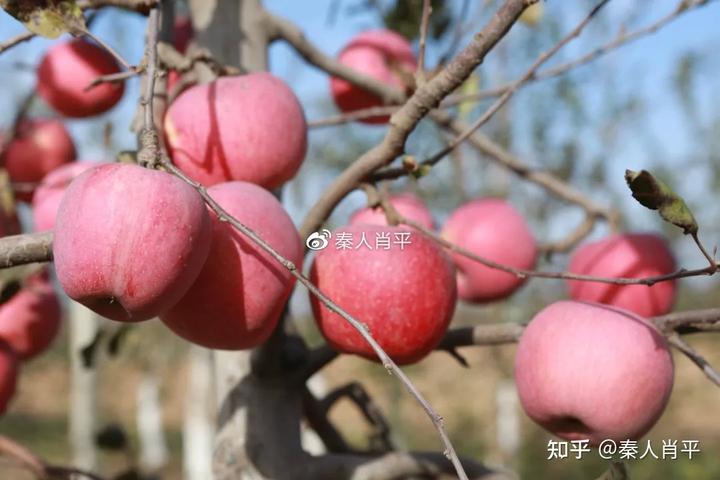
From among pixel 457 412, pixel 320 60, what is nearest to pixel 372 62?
pixel 320 60

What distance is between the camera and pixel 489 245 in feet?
3.81

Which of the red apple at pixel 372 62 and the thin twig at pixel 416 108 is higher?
the red apple at pixel 372 62

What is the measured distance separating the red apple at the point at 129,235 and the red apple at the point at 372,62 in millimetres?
665

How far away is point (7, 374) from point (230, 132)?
0.43m

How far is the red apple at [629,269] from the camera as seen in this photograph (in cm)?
91

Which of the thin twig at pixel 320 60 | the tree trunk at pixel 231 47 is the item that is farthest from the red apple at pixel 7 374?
the thin twig at pixel 320 60

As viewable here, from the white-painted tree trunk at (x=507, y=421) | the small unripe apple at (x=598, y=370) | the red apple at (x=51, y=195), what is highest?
the red apple at (x=51, y=195)

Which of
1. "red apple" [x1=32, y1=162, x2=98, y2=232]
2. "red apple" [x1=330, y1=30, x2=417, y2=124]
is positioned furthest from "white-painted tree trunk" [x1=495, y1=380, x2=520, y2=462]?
"red apple" [x1=32, y1=162, x2=98, y2=232]

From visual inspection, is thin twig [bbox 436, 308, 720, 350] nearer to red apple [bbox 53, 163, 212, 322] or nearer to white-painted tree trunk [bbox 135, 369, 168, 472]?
red apple [bbox 53, 163, 212, 322]

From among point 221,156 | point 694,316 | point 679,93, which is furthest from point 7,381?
point 679,93

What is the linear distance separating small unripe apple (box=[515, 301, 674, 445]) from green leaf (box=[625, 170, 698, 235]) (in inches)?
5.9

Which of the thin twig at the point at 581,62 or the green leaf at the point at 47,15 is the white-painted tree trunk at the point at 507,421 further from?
the green leaf at the point at 47,15

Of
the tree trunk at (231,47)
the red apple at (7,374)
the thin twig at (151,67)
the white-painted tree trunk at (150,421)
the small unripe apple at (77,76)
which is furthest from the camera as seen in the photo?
the white-painted tree trunk at (150,421)

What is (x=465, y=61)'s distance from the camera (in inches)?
22.2
